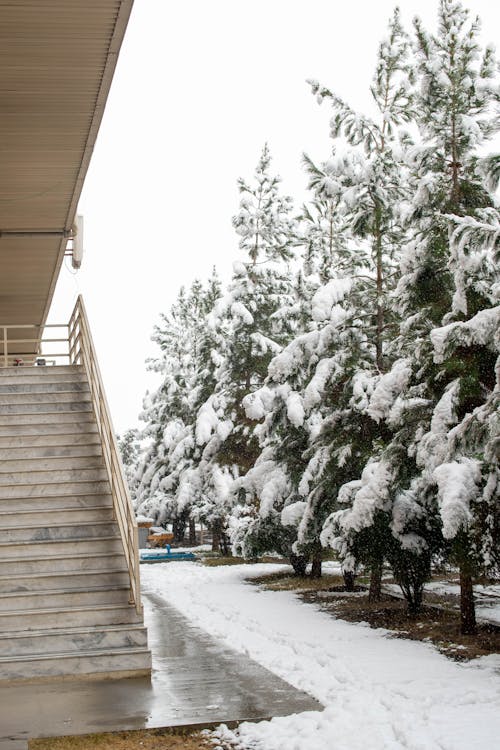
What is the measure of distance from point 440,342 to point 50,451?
5561 mm

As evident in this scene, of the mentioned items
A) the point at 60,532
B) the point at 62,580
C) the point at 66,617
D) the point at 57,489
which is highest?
the point at 57,489

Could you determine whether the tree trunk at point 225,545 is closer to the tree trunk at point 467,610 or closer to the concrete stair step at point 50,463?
the concrete stair step at point 50,463

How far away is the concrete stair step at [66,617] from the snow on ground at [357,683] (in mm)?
1588

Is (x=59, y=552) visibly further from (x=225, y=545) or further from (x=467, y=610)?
(x=225, y=545)

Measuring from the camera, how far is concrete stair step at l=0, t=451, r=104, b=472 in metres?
11.6

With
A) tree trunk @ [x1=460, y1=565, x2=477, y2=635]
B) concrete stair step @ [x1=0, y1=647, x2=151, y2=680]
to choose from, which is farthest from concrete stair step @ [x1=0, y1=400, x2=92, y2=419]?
tree trunk @ [x1=460, y1=565, x2=477, y2=635]

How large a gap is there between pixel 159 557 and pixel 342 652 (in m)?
19.8

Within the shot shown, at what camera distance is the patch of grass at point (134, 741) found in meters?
6.31

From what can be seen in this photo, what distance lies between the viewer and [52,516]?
35.1ft

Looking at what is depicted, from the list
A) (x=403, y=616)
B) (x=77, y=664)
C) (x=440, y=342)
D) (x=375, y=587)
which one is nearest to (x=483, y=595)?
(x=375, y=587)

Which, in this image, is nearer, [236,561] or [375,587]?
[375,587]

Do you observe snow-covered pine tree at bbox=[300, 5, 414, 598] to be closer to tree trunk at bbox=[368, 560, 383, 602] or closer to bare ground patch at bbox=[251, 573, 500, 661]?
tree trunk at bbox=[368, 560, 383, 602]

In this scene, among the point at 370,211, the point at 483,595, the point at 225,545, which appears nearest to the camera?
the point at 370,211

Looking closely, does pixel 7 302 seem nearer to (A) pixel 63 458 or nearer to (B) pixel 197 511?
(B) pixel 197 511
